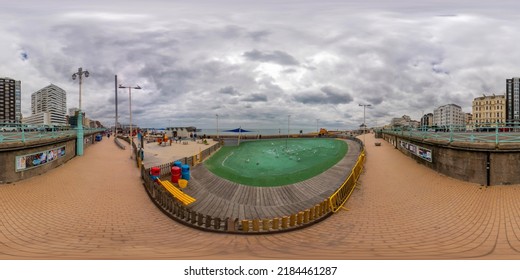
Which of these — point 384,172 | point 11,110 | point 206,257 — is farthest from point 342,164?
point 11,110

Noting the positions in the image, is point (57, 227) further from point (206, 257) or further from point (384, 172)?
point (384, 172)

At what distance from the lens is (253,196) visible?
48.3 ft

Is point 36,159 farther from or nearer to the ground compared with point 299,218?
farther from the ground

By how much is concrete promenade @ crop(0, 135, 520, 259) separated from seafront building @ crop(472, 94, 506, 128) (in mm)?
88954

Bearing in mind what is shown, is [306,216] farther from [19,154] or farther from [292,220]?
[19,154]

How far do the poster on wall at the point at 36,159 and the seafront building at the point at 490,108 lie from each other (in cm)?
10217

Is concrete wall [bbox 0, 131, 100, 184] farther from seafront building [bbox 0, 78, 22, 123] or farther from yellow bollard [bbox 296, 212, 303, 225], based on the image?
seafront building [bbox 0, 78, 22, 123]

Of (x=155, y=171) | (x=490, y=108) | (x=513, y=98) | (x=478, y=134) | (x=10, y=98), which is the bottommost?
(x=155, y=171)

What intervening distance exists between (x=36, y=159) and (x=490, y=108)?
108 metres

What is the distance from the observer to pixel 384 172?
17.7 meters

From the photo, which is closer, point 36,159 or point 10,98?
point 36,159

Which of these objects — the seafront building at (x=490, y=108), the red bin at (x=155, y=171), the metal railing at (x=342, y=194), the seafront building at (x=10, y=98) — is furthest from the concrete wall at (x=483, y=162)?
the seafront building at (x=10, y=98)

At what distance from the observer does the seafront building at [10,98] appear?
10388cm

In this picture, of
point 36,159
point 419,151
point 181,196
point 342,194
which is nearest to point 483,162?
point 419,151
